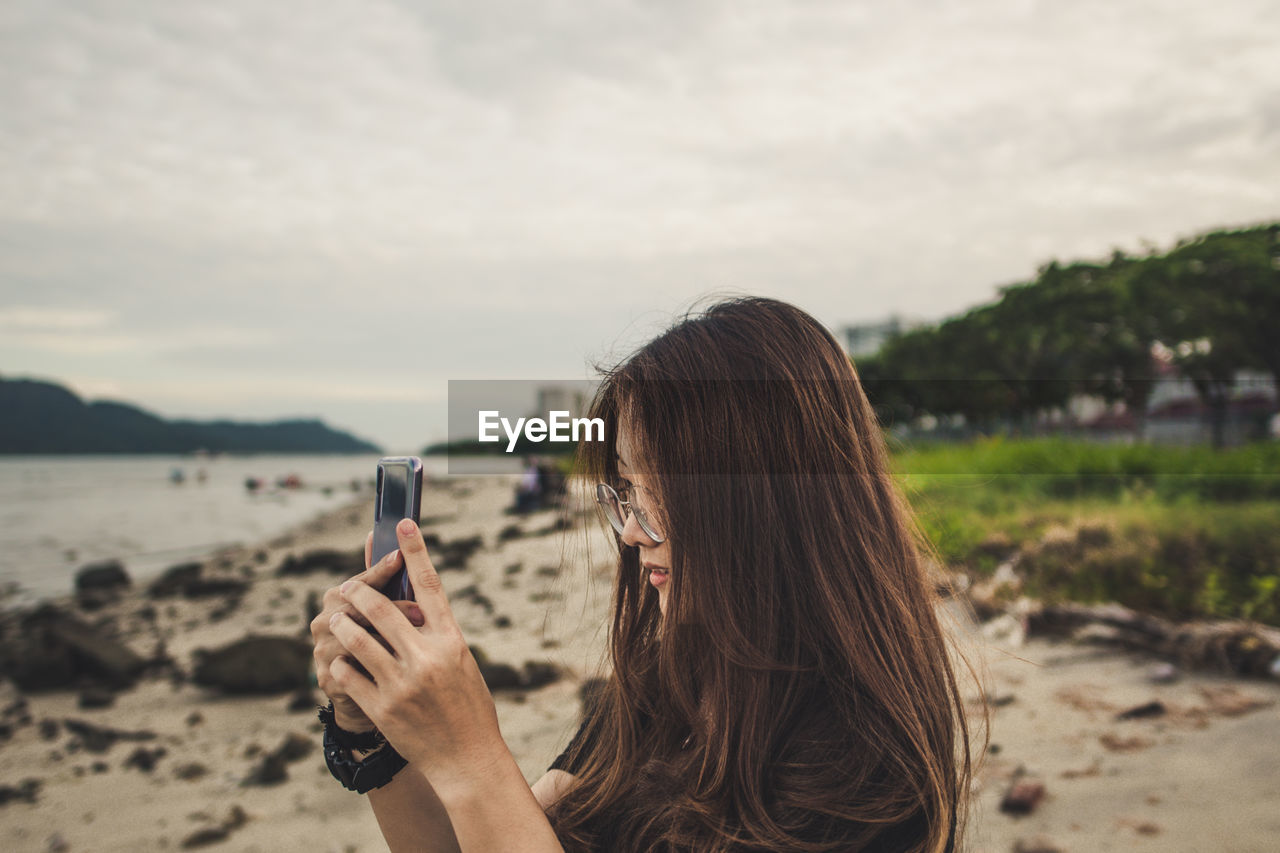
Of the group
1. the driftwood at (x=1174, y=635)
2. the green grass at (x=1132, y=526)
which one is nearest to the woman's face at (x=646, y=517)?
the green grass at (x=1132, y=526)

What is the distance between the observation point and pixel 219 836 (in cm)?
443

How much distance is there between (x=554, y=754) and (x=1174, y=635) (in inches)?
184

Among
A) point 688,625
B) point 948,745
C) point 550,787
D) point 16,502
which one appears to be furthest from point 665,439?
point 16,502

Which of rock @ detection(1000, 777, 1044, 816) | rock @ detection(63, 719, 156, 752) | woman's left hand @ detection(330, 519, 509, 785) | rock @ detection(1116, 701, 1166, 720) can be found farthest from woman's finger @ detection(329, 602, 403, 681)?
rock @ detection(63, 719, 156, 752)

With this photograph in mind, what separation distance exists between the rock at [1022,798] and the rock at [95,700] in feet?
24.8

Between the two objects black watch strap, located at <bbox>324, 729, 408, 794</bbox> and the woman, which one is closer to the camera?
the woman

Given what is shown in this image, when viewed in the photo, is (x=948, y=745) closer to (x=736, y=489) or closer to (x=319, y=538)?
(x=736, y=489)

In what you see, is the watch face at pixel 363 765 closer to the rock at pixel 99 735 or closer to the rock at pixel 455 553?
the rock at pixel 99 735

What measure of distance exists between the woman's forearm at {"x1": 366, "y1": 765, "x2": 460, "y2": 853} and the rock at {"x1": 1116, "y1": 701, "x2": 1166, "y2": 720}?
494cm

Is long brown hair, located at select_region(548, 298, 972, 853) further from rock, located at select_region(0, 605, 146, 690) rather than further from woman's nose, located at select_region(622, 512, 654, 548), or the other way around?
rock, located at select_region(0, 605, 146, 690)

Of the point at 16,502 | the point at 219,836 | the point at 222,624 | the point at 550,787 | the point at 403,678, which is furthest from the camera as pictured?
the point at 16,502

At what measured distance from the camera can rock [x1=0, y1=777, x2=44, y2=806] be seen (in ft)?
16.9

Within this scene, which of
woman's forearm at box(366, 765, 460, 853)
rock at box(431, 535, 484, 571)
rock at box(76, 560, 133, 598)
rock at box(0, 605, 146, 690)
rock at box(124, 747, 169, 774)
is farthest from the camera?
rock at box(76, 560, 133, 598)

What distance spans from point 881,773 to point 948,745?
15cm
